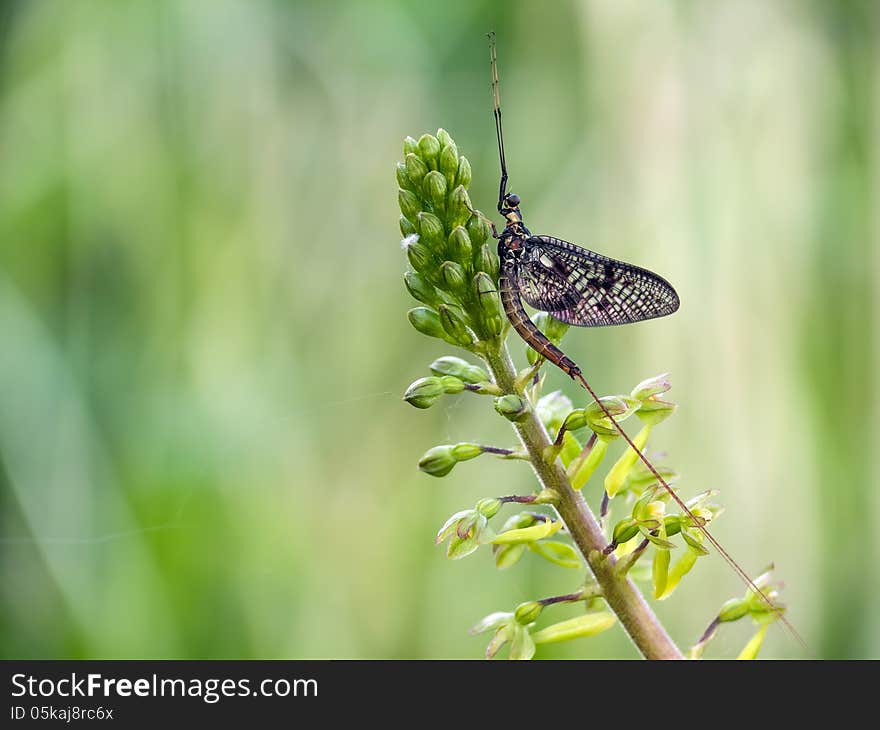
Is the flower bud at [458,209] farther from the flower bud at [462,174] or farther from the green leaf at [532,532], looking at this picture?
the green leaf at [532,532]

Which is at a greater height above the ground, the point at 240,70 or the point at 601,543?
the point at 240,70

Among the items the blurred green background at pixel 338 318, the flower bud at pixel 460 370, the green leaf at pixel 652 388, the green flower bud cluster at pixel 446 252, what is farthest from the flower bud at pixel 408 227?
the blurred green background at pixel 338 318

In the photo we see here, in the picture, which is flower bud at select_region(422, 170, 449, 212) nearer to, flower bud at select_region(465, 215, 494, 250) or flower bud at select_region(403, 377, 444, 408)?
flower bud at select_region(465, 215, 494, 250)

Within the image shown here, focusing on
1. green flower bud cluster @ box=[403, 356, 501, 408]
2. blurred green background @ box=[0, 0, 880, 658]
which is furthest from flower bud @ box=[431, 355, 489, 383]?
blurred green background @ box=[0, 0, 880, 658]

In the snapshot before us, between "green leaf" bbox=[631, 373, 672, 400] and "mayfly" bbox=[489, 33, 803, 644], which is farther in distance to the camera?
"mayfly" bbox=[489, 33, 803, 644]

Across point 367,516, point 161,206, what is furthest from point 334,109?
point 367,516

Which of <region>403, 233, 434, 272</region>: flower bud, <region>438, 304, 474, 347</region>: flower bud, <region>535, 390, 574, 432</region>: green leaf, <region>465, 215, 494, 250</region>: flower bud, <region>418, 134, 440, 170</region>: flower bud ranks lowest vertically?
<region>535, 390, 574, 432</region>: green leaf
